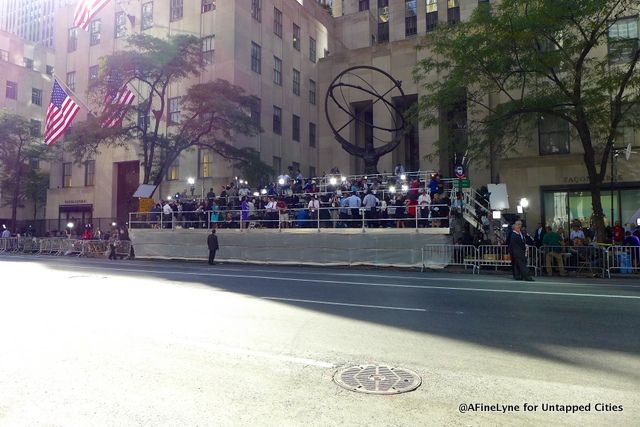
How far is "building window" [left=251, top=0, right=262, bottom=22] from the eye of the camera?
113ft

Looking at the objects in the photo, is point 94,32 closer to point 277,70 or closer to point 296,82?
point 277,70

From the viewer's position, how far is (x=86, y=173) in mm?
39375

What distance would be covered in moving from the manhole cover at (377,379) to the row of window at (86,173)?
3853cm

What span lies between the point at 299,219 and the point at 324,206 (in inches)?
54.2

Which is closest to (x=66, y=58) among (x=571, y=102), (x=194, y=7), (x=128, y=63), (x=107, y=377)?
(x=194, y=7)

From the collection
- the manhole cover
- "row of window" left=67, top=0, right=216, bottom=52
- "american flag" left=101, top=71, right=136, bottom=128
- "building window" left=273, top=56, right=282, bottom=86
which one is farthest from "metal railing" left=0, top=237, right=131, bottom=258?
the manhole cover

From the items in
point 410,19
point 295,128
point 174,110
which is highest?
point 410,19

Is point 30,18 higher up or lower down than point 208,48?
higher up

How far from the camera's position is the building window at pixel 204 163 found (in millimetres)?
32125

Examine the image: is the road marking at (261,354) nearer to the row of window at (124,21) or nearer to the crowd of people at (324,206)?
the crowd of people at (324,206)

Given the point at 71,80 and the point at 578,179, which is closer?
the point at 578,179

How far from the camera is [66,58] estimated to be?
4031 cm

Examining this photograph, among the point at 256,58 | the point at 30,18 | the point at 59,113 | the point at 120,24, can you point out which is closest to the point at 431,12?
the point at 256,58

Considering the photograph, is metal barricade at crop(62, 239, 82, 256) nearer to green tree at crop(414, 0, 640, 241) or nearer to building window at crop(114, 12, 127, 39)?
building window at crop(114, 12, 127, 39)
